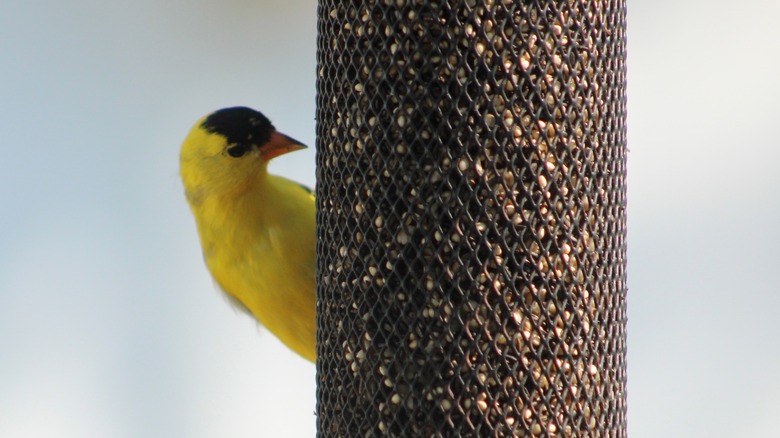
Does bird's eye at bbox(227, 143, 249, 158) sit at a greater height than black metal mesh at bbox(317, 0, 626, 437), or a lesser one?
greater

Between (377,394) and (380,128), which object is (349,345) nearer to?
(377,394)

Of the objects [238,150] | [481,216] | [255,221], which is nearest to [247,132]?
[238,150]

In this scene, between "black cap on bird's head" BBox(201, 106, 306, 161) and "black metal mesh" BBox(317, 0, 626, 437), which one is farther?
"black cap on bird's head" BBox(201, 106, 306, 161)

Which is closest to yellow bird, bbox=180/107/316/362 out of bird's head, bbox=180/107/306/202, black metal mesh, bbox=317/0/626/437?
bird's head, bbox=180/107/306/202

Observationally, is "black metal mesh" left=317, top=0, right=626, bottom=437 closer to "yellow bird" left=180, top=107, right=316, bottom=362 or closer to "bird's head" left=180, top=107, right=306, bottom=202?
"yellow bird" left=180, top=107, right=316, bottom=362

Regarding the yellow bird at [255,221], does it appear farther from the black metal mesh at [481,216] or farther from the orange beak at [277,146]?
the black metal mesh at [481,216]

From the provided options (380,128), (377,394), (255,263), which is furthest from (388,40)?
(255,263)
